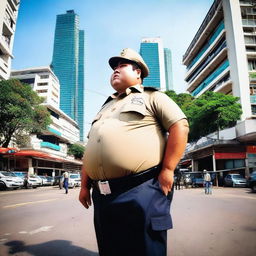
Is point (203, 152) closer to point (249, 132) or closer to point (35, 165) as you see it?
point (249, 132)

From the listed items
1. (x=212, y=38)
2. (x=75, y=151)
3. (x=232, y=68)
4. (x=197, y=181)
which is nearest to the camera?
(x=197, y=181)

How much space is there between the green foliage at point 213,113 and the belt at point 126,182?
985 inches

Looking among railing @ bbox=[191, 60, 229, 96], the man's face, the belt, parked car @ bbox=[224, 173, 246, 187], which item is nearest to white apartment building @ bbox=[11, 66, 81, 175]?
railing @ bbox=[191, 60, 229, 96]

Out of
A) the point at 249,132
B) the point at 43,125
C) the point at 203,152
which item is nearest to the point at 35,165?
the point at 43,125

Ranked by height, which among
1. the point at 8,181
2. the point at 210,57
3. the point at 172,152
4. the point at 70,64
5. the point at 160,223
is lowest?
the point at 8,181

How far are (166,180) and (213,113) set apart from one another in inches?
1046

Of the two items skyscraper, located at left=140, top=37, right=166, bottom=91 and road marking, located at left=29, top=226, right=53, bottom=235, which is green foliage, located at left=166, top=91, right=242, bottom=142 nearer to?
road marking, located at left=29, top=226, right=53, bottom=235

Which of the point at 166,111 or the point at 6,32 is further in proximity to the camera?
the point at 6,32

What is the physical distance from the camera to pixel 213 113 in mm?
25703

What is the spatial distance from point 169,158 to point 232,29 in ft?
119

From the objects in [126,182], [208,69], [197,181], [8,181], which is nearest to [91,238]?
[126,182]

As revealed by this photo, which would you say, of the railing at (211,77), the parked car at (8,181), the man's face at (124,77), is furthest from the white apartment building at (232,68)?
the man's face at (124,77)

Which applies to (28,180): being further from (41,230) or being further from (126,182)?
(126,182)

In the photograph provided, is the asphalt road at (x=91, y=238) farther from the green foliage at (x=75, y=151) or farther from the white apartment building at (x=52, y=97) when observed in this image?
the green foliage at (x=75, y=151)
